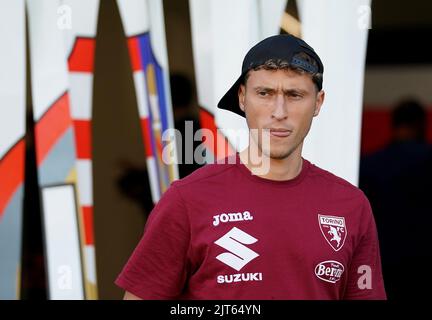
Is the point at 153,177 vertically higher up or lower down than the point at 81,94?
lower down

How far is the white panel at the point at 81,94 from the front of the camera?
3107 mm

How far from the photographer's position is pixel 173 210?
2002mm

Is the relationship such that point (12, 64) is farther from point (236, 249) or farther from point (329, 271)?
point (329, 271)

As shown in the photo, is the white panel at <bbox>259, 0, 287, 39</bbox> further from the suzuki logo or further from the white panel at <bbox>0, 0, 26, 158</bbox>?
the suzuki logo

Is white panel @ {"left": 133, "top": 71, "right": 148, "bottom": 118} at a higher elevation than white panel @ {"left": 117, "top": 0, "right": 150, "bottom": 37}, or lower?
lower

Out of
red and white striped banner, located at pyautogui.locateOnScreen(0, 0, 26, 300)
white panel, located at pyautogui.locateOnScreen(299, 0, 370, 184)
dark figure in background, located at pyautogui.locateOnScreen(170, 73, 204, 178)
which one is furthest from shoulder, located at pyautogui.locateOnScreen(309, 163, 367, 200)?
red and white striped banner, located at pyautogui.locateOnScreen(0, 0, 26, 300)

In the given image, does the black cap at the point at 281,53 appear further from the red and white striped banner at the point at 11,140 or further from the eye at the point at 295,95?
the red and white striped banner at the point at 11,140

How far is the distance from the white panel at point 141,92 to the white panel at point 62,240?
1.46 ft

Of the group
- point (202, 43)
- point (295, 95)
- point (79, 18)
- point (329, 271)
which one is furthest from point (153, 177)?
point (329, 271)

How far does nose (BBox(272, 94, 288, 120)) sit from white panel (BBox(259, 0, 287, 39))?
3.76 feet

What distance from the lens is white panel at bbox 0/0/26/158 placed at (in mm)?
3119

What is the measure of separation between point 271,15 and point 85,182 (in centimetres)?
107

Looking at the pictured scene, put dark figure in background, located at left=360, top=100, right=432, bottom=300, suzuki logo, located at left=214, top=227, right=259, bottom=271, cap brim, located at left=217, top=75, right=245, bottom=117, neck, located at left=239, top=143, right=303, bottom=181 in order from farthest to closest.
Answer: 1. dark figure in background, located at left=360, top=100, right=432, bottom=300
2. cap brim, located at left=217, top=75, right=245, bottom=117
3. neck, located at left=239, top=143, right=303, bottom=181
4. suzuki logo, located at left=214, top=227, right=259, bottom=271

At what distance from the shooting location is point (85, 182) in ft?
10.3
